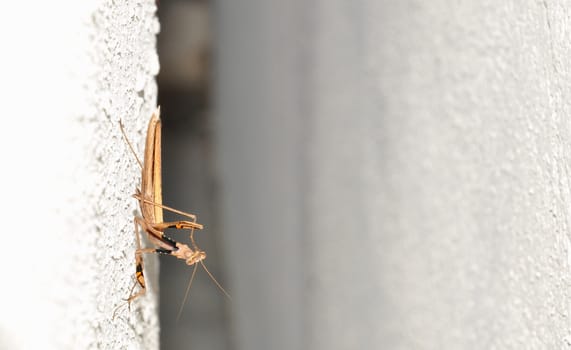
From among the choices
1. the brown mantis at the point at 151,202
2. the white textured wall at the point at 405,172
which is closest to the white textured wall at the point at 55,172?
the brown mantis at the point at 151,202

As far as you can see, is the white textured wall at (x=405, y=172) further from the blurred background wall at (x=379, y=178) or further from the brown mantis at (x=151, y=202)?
the brown mantis at (x=151, y=202)

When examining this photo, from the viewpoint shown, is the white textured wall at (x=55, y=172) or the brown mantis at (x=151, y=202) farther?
the brown mantis at (x=151, y=202)

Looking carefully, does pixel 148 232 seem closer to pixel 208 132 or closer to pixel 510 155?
pixel 510 155

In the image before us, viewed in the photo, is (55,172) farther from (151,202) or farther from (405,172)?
(405,172)

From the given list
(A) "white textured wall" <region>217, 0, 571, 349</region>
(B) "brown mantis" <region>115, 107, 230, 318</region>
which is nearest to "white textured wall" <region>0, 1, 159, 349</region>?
(B) "brown mantis" <region>115, 107, 230, 318</region>

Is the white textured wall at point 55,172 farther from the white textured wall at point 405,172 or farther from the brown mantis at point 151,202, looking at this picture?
the white textured wall at point 405,172

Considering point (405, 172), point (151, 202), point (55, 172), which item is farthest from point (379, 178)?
point (55, 172)

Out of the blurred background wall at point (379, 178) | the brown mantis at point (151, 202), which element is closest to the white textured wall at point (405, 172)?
the blurred background wall at point (379, 178)
